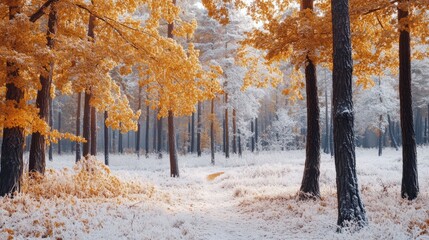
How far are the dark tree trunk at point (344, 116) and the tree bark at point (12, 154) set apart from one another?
769 centimetres

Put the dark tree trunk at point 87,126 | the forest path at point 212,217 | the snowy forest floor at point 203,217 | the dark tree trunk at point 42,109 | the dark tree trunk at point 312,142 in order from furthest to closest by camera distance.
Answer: the dark tree trunk at point 87,126
the dark tree trunk at point 312,142
the dark tree trunk at point 42,109
the forest path at point 212,217
the snowy forest floor at point 203,217

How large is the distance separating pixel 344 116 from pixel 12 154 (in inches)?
322

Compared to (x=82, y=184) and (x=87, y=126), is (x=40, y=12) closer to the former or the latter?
(x=82, y=184)

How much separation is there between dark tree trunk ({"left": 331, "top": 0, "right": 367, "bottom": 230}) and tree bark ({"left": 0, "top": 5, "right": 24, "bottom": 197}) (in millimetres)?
7693

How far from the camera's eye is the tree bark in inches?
336

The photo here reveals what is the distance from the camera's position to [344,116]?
6.87 meters

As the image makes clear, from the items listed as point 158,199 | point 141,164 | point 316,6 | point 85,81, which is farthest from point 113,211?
point 141,164

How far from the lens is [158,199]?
10422 millimetres

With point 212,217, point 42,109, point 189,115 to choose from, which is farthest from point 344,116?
point 42,109

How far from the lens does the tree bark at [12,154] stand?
8531 mm

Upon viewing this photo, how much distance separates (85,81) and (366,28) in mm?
9103

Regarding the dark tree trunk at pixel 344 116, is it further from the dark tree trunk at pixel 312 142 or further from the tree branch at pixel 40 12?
the tree branch at pixel 40 12

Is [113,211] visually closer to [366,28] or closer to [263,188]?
[263,188]

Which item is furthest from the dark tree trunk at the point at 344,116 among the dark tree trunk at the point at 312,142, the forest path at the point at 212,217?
the dark tree trunk at the point at 312,142
